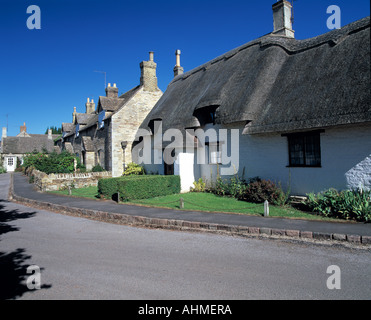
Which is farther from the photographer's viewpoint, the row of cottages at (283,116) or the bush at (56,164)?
the bush at (56,164)

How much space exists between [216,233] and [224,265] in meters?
2.38

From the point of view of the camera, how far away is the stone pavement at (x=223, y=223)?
269 inches

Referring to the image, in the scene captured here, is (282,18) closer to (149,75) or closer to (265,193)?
(265,193)

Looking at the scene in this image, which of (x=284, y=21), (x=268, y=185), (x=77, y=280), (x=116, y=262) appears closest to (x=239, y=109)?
(x=268, y=185)

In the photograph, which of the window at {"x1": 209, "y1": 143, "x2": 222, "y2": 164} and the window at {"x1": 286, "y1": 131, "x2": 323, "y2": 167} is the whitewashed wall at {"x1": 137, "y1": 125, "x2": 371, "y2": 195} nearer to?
the window at {"x1": 286, "y1": 131, "x2": 323, "y2": 167}

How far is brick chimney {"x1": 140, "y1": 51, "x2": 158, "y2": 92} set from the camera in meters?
23.4

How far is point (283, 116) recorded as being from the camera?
34.8 feet

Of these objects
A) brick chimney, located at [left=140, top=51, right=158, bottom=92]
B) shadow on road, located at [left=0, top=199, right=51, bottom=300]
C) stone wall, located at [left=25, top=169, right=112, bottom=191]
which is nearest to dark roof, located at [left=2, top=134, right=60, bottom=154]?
brick chimney, located at [left=140, top=51, right=158, bottom=92]

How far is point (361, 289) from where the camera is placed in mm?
4270

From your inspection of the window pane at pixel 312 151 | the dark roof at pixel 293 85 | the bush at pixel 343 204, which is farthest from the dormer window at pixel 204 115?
the bush at pixel 343 204

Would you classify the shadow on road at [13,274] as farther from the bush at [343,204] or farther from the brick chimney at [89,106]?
the brick chimney at [89,106]

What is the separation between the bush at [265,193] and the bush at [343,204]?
3.52 ft

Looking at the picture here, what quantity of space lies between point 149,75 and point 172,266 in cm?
2105

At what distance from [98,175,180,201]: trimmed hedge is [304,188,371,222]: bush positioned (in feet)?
22.9
